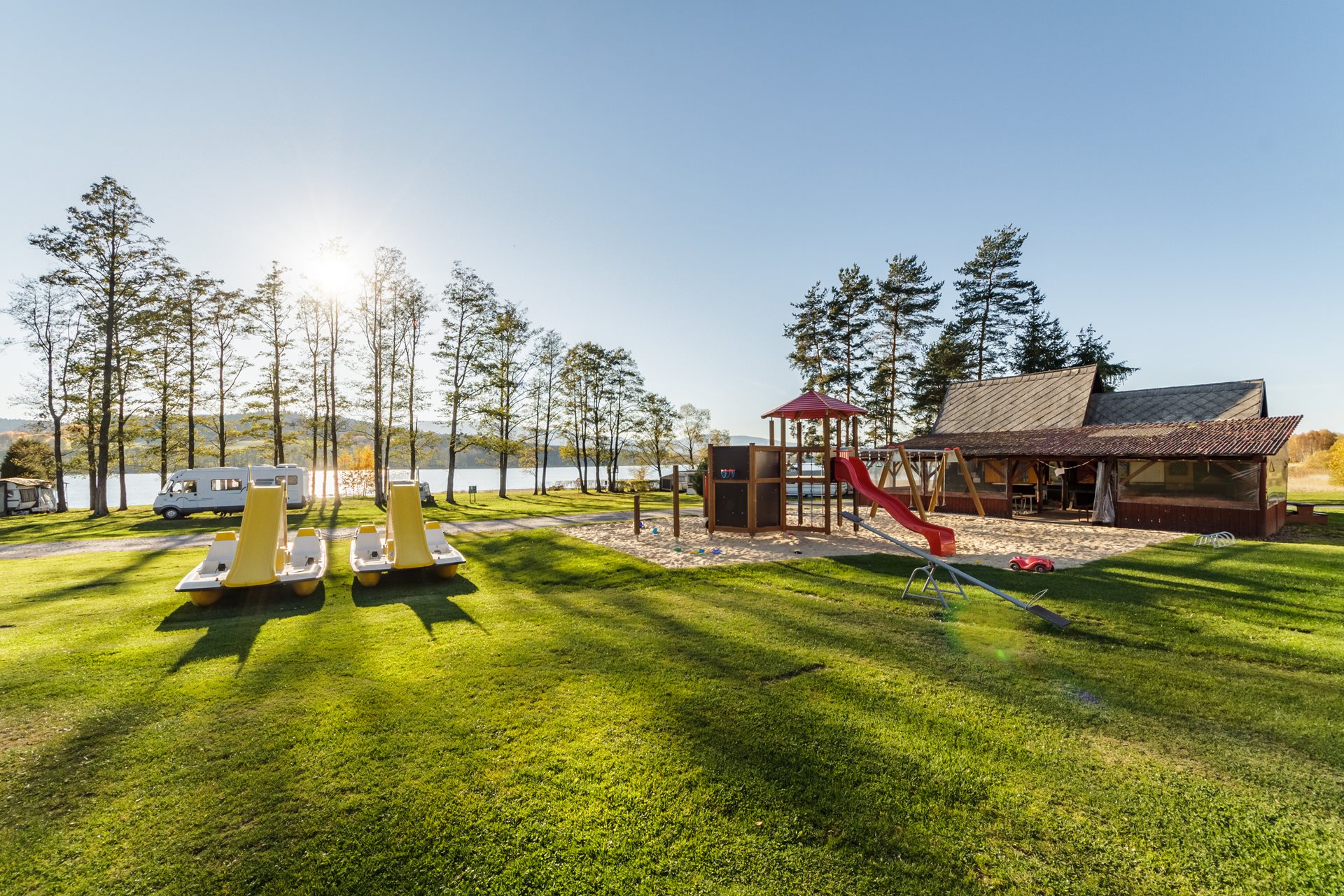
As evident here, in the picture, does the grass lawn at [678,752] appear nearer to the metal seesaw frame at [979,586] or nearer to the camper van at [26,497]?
the metal seesaw frame at [979,586]

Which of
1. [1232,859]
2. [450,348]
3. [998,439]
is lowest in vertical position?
[1232,859]

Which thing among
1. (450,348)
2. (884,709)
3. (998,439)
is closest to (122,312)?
(450,348)

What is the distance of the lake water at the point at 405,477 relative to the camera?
129ft

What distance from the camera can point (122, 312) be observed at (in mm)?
22000

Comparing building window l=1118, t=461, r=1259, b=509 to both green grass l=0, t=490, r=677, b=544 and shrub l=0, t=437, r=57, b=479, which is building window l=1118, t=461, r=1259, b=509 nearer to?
green grass l=0, t=490, r=677, b=544

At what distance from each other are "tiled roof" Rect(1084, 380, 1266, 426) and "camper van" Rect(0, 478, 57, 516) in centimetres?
4600

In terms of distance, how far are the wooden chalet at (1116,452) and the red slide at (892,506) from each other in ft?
14.8

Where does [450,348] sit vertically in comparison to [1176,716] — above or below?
above

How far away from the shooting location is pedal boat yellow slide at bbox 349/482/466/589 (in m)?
8.80

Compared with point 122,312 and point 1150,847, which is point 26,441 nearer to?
point 122,312

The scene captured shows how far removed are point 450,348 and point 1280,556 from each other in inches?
1196

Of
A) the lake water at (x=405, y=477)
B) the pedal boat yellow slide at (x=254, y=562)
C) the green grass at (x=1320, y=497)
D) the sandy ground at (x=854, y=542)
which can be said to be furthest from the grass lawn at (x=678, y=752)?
the green grass at (x=1320, y=497)

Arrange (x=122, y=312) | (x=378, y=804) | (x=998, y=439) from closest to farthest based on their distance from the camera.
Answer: (x=378, y=804), (x=998, y=439), (x=122, y=312)

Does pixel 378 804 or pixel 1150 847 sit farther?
pixel 378 804
